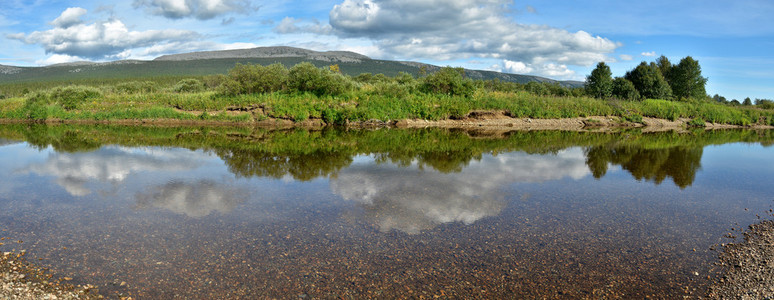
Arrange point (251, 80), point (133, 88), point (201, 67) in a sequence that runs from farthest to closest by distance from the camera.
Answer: point (201, 67)
point (133, 88)
point (251, 80)

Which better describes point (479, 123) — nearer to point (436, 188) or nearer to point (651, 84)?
point (651, 84)

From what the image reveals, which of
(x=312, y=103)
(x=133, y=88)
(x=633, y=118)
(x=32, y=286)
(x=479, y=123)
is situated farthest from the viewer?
(x=133, y=88)

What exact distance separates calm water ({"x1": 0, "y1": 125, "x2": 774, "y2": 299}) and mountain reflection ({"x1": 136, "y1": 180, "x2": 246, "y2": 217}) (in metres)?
0.08

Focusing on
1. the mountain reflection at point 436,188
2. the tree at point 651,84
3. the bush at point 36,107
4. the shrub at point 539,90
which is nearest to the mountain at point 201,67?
the shrub at point 539,90

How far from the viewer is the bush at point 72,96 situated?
39047 millimetres

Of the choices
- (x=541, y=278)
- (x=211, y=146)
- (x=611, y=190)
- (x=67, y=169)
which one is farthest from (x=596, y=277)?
(x=211, y=146)

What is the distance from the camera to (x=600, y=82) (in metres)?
45.7

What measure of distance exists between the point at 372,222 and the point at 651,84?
49.9 m

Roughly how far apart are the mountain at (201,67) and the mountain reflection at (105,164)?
105786 millimetres

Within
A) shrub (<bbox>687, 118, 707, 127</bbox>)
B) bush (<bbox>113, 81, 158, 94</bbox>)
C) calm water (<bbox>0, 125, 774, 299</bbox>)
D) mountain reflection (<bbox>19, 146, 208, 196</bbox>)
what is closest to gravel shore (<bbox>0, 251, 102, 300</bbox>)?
calm water (<bbox>0, 125, 774, 299</bbox>)

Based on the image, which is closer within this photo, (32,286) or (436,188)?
(32,286)

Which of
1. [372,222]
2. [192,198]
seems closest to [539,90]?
[372,222]

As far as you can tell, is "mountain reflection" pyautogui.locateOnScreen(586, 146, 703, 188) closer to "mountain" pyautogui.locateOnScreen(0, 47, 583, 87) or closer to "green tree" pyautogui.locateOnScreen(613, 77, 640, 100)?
"green tree" pyautogui.locateOnScreen(613, 77, 640, 100)

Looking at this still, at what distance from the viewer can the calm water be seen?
6344mm
